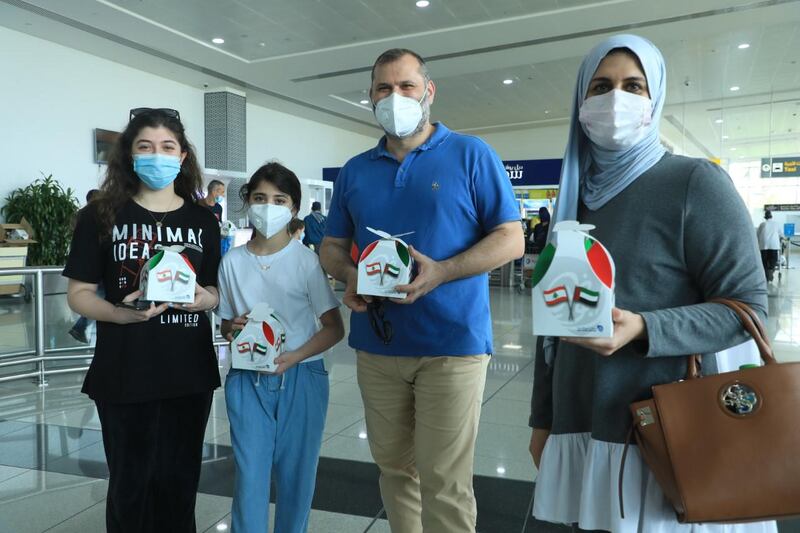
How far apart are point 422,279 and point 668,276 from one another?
624 mm

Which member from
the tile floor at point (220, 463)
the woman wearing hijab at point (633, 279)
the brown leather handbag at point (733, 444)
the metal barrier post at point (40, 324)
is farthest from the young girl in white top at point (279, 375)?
the metal barrier post at point (40, 324)

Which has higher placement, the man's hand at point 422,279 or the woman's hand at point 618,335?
the man's hand at point 422,279

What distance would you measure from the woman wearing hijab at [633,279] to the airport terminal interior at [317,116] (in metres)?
0.21

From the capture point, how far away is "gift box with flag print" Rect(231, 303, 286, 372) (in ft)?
6.01

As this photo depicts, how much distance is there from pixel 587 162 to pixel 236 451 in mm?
1350

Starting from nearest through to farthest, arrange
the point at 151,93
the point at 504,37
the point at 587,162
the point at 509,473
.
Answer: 1. the point at 587,162
2. the point at 509,473
3. the point at 504,37
4. the point at 151,93

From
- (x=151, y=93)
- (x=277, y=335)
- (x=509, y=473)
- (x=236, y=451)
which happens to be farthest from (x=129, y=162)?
(x=151, y=93)

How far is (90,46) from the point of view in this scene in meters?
11.4

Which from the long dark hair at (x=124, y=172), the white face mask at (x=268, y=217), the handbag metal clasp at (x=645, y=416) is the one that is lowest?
the handbag metal clasp at (x=645, y=416)

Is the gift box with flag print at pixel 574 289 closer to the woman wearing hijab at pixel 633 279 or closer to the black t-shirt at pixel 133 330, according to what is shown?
the woman wearing hijab at pixel 633 279

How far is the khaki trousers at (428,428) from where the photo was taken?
170 centimetres

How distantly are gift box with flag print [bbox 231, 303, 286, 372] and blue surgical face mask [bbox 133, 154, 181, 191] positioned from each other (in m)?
0.49

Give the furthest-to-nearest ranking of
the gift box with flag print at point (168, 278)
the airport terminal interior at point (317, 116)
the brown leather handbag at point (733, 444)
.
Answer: the airport terminal interior at point (317, 116) < the gift box with flag print at point (168, 278) < the brown leather handbag at point (733, 444)

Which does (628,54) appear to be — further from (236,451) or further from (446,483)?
(236,451)
